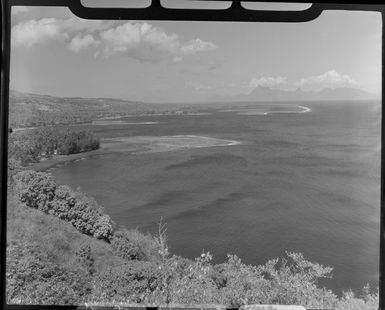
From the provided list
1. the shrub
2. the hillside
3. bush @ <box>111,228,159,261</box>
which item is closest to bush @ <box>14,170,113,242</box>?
the shrub

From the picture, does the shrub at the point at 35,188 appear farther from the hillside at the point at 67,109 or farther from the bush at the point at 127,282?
the bush at the point at 127,282

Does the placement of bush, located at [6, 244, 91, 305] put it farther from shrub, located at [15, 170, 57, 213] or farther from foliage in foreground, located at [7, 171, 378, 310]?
shrub, located at [15, 170, 57, 213]

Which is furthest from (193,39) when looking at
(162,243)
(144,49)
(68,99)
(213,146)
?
(162,243)

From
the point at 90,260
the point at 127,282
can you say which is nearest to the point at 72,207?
the point at 90,260

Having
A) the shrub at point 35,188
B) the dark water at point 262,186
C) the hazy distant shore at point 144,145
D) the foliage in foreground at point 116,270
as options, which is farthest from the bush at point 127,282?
the hazy distant shore at point 144,145

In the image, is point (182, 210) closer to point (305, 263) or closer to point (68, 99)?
point (305, 263)

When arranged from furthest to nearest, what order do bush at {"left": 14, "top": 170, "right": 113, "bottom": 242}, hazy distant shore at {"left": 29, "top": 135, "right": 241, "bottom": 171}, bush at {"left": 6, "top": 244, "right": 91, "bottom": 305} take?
hazy distant shore at {"left": 29, "top": 135, "right": 241, "bottom": 171}, bush at {"left": 14, "top": 170, "right": 113, "bottom": 242}, bush at {"left": 6, "top": 244, "right": 91, "bottom": 305}

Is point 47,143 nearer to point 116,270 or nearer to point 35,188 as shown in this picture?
point 35,188

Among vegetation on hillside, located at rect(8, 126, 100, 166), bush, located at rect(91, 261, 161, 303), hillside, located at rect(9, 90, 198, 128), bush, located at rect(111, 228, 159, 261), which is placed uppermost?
hillside, located at rect(9, 90, 198, 128)
